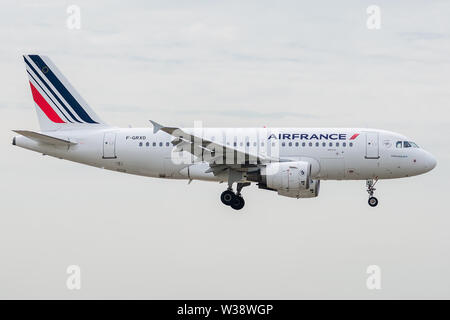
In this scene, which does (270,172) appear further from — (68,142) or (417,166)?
(68,142)

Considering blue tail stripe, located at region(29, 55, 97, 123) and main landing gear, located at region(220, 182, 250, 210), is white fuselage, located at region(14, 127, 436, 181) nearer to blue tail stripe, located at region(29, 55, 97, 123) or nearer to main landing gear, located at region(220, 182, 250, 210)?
main landing gear, located at region(220, 182, 250, 210)

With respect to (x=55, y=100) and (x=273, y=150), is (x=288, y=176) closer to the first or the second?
(x=273, y=150)

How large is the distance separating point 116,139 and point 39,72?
7.56m

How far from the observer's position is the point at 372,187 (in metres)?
57.6

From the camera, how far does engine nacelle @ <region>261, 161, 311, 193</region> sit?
54062 mm

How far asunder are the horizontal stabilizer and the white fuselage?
315mm

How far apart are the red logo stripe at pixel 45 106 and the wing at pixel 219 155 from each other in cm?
906

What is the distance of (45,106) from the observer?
2408 inches

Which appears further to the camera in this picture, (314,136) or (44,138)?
(44,138)

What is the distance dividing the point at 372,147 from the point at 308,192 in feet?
15.3

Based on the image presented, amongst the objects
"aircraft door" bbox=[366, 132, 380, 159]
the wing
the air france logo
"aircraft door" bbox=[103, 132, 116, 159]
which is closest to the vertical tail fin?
"aircraft door" bbox=[103, 132, 116, 159]

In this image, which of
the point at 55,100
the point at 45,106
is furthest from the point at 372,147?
the point at 45,106

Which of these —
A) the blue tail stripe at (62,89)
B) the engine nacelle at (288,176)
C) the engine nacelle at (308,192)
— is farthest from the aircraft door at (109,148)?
the engine nacelle at (308,192)

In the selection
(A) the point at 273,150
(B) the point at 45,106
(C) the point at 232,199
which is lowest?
(C) the point at 232,199
